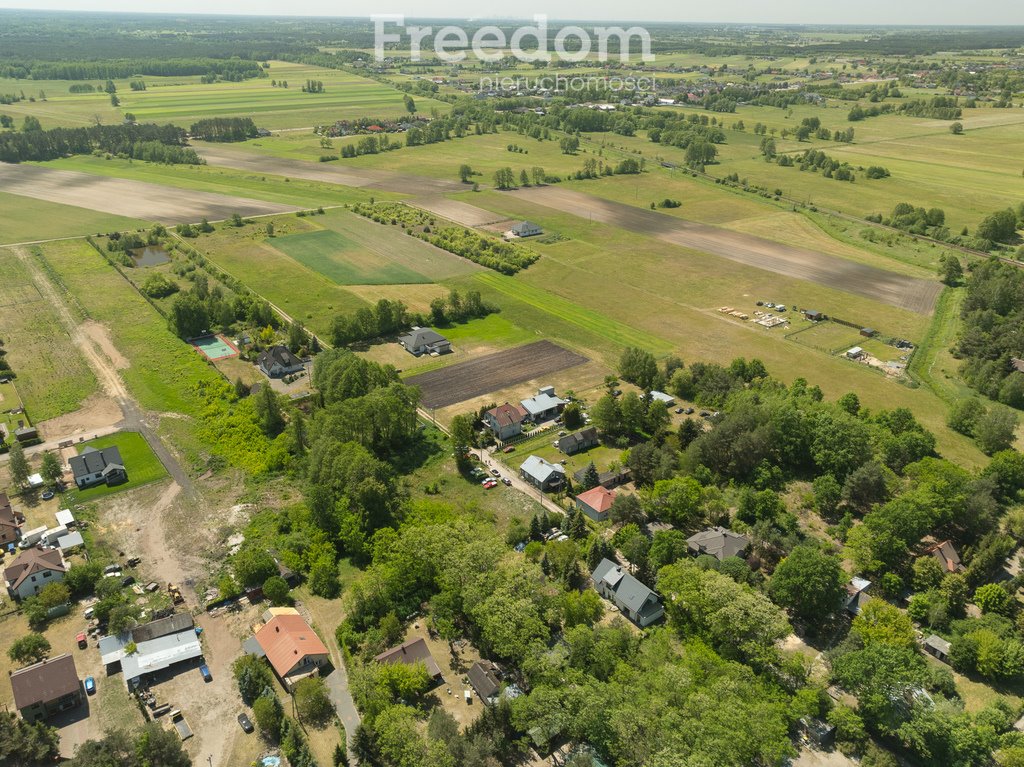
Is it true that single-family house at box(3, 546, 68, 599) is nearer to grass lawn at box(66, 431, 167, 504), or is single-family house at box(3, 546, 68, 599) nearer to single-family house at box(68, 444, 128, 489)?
grass lawn at box(66, 431, 167, 504)

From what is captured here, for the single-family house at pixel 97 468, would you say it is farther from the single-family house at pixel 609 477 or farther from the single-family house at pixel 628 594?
the single-family house at pixel 628 594

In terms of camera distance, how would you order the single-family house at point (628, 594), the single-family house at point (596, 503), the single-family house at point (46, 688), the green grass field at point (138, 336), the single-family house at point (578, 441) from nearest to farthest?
1. the single-family house at point (46, 688)
2. the single-family house at point (628, 594)
3. the single-family house at point (596, 503)
4. the single-family house at point (578, 441)
5. the green grass field at point (138, 336)

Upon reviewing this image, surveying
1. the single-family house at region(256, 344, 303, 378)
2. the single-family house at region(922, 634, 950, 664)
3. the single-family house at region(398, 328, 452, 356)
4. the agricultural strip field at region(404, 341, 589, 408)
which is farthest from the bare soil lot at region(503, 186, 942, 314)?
the single-family house at region(922, 634, 950, 664)

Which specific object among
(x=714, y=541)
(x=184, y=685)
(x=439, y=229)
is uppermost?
(x=439, y=229)

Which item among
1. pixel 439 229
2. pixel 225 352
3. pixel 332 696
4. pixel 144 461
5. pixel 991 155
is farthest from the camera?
pixel 991 155

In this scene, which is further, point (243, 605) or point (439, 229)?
point (439, 229)

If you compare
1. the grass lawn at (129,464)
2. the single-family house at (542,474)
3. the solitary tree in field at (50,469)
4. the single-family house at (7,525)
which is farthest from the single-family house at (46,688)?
the single-family house at (542,474)

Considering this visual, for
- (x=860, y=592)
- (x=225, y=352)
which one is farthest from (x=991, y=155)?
(x=225, y=352)

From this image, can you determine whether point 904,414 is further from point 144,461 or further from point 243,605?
point 144,461
